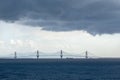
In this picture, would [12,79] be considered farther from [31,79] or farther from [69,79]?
[69,79]

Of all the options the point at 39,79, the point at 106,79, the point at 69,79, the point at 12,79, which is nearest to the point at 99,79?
the point at 106,79

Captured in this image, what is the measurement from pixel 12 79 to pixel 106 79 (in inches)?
1520

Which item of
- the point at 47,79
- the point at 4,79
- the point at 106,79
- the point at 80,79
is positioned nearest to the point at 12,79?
the point at 4,79

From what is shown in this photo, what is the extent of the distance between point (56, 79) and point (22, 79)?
13.8 metres

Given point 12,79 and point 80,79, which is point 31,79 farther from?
point 80,79

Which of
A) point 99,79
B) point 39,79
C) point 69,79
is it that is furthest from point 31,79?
point 99,79

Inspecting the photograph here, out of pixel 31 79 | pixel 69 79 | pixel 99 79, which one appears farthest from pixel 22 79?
pixel 99 79

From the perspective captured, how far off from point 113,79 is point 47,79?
2725 cm

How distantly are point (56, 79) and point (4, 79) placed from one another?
20.9 meters

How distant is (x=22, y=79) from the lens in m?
168

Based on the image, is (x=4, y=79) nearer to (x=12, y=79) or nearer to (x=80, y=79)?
(x=12, y=79)

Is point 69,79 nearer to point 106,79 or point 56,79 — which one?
point 56,79

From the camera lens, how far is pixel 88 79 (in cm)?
17188

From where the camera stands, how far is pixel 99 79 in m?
173
